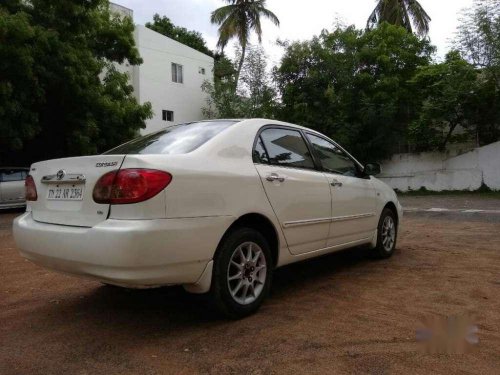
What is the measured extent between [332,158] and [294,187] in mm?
1084

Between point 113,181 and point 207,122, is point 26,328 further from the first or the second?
point 207,122

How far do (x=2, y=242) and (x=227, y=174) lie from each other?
6231 millimetres

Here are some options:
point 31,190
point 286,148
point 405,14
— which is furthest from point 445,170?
point 31,190

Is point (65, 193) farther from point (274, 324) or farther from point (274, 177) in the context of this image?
point (274, 324)

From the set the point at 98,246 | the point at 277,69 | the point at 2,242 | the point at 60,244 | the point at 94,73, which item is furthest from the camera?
the point at 277,69

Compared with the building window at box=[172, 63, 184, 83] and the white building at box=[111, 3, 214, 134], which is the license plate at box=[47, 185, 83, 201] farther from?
the building window at box=[172, 63, 184, 83]

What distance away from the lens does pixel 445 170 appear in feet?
57.6

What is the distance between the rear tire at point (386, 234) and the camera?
18.6 feet

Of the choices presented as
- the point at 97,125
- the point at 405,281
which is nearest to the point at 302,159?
the point at 405,281

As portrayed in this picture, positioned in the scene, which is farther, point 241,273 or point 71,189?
point 241,273

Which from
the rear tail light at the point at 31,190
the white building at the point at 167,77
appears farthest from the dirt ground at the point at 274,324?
the white building at the point at 167,77

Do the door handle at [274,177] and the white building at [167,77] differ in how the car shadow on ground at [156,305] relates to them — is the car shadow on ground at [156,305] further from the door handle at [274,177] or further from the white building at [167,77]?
the white building at [167,77]

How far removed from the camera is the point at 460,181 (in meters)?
17.0

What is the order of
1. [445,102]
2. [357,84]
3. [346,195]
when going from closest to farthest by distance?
[346,195] < [445,102] < [357,84]
